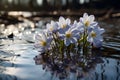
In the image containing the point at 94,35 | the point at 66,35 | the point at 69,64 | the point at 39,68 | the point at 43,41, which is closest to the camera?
the point at 39,68

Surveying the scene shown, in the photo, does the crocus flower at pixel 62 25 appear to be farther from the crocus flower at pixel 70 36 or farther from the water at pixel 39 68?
the water at pixel 39 68

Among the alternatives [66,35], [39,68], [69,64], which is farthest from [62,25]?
[39,68]

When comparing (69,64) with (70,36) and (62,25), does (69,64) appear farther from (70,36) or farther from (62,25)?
(62,25)

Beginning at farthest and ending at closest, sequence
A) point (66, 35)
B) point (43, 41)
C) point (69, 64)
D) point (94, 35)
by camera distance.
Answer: point (94, 35)
point (43, 41)
point (66, 35)
point (69, 64)

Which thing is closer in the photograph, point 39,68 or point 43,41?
point 39,68

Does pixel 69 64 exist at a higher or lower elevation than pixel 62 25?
lower

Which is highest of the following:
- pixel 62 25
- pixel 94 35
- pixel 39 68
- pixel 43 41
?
pixel 62 25

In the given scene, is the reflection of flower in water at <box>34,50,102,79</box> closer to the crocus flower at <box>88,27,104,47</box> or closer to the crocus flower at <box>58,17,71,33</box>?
the crocus flower at <box>88,27,104,47</box>
